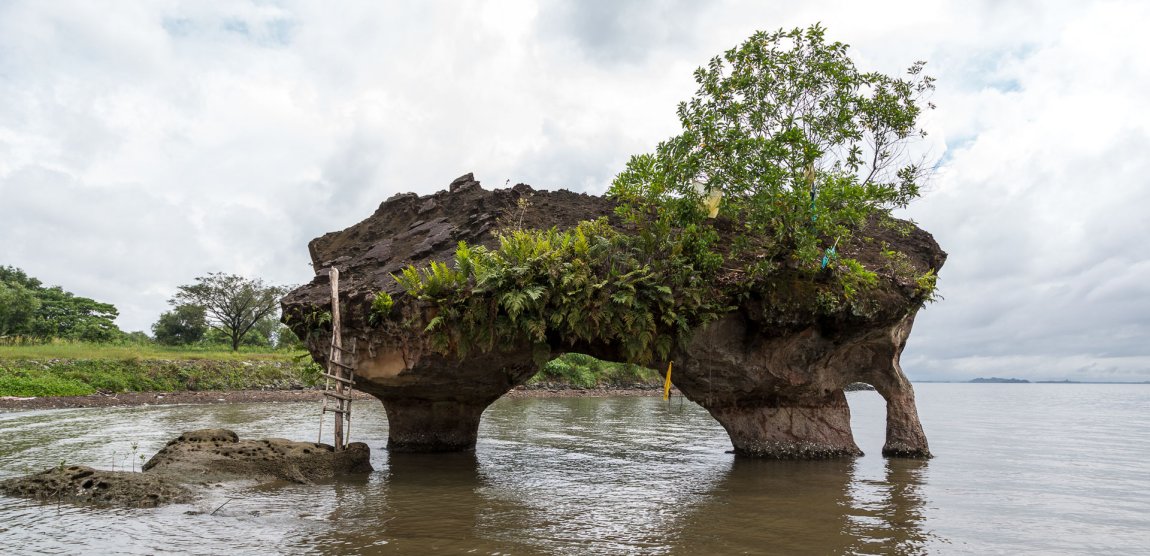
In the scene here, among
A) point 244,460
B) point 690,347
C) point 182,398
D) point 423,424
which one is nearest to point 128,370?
point 182,398

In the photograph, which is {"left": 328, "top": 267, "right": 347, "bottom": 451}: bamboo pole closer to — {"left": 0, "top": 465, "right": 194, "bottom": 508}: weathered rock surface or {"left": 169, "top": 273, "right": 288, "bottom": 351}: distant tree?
{"left": 0, "top": 465, "right": 194, "bottom": 508}: weathered rock surface

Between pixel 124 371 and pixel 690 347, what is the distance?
37.1 metres

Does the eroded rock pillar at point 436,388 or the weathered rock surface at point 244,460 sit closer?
the weathered rock surface at point 244,460

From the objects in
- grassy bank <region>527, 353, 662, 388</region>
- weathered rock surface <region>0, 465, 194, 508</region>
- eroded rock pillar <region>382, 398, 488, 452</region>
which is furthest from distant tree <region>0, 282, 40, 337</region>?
weathered rock surface <region>0, 465, 194, 508</region>

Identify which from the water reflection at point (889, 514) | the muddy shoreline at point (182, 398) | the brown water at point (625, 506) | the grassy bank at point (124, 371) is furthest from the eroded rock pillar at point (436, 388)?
the grassy bank at point (124, 371)

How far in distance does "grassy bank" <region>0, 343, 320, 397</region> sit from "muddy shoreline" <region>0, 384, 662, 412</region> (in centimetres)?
117

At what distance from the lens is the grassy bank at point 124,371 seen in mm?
34906

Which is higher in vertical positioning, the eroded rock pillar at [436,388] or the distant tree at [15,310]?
the distant tree at [15,310]

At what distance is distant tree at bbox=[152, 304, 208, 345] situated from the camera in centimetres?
5878

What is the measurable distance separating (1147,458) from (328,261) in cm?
2421

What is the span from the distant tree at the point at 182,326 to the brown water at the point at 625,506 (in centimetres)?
4029

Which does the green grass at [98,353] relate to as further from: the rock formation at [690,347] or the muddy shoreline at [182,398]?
the rock formation at [690,347]

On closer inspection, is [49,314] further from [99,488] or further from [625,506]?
[625,506]

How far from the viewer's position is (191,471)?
39.8 feet
